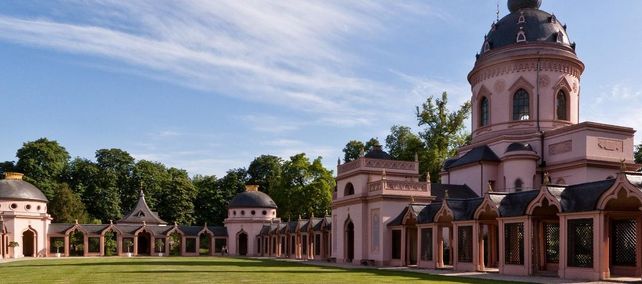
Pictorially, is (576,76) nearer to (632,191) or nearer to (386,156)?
(386,156)

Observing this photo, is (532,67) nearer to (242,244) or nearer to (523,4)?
(523,4)

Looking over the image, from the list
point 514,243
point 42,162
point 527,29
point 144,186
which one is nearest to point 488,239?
point 514,243

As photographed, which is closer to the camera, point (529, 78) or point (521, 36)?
point (529, 78)

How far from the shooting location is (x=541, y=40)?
39.9 m

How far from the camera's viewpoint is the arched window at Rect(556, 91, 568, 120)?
130 ft

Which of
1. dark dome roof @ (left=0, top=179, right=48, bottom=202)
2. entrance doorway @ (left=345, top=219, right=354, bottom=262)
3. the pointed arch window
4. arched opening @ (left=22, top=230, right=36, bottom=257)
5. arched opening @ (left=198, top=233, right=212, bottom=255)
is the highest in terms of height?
the pointed arch window

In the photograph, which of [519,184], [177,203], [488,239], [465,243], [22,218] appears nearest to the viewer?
[465,243]

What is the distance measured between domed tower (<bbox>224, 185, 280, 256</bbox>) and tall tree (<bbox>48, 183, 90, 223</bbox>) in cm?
1638

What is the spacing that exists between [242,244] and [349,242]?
107 feet

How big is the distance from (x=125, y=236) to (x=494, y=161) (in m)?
41.6

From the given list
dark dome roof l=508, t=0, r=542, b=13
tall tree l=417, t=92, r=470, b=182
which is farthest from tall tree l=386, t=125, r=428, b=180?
dark dome roof l=508, t=0, r=542, b=13

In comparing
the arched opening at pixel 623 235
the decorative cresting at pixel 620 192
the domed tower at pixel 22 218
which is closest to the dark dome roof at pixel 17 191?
the domed tower at pixel 22 218

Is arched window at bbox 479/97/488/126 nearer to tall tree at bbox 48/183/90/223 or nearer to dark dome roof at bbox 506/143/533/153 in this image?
dark dome roof at bbox 506/143/533/153

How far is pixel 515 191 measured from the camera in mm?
36875
